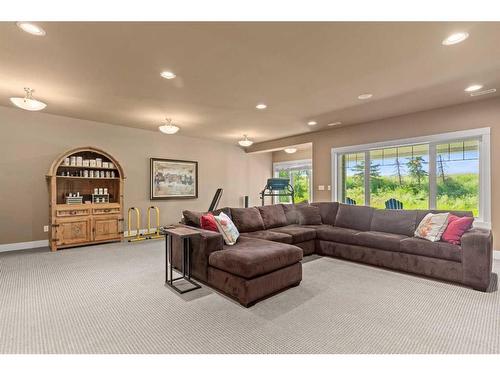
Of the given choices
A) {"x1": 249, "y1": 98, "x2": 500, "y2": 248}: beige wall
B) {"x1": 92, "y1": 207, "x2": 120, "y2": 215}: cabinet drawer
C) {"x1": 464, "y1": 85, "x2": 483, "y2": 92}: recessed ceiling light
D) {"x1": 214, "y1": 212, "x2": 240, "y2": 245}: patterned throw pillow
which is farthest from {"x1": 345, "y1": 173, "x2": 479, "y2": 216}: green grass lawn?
{"x1": 92, "y1": 207, "x2": 120, "y2": 215}: cabinet drawer

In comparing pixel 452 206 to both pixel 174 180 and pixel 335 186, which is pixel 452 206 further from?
pixel 174 180

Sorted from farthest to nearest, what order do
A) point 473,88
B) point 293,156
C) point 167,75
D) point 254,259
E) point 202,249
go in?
point 293,156 < point 473,88 < point 167,75 < point 202,249 < point 254,259

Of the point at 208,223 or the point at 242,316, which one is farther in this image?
the point at 208,223

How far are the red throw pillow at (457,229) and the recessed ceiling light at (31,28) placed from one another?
5.08m

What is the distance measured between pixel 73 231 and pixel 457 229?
21.0 ft

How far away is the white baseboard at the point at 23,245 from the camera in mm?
4734

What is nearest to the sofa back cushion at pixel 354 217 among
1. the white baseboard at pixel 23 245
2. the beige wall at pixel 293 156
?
the beige wall at pixel 293 156

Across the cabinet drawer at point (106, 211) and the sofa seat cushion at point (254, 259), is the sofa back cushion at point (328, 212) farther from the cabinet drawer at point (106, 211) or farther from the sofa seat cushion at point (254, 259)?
the cabinet drawer at point (106, 211)

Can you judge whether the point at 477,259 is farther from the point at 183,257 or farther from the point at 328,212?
the point at 183,257

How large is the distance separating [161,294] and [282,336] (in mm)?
1512

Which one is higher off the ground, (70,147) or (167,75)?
(167,75)

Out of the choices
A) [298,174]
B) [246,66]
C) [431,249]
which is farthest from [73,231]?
[298,174]

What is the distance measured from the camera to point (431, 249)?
332 centimetres
